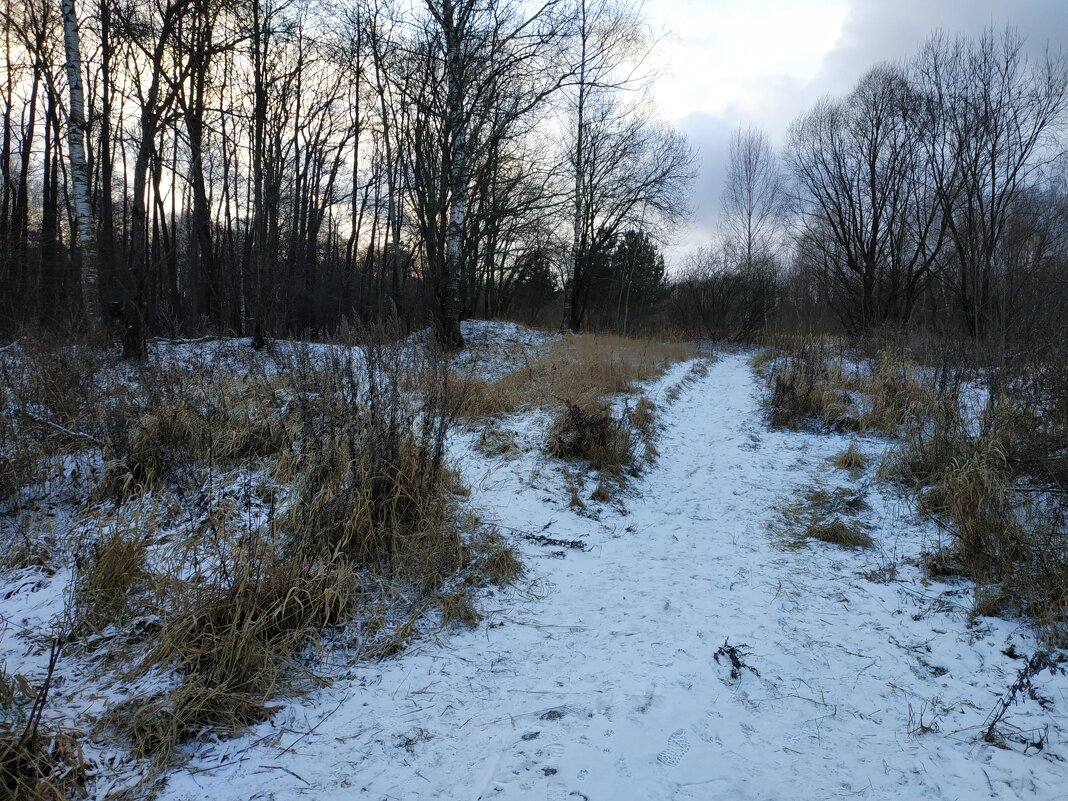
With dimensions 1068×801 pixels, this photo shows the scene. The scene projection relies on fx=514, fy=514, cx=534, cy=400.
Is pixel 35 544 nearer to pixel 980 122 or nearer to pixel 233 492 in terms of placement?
pixel 233 492

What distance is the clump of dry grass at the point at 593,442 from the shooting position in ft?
18.9

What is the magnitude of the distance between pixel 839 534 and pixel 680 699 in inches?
104

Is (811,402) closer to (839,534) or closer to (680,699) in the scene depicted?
(839,534)

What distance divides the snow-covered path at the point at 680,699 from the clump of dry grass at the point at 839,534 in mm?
119

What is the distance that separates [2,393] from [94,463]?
1.36m

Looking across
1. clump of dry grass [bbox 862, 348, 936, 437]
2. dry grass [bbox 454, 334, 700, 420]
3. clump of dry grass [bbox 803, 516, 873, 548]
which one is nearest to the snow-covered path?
clump of dry grass [bbox 803, 516, 873, 548]

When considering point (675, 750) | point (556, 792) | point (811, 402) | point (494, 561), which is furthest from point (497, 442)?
point (811, 402)

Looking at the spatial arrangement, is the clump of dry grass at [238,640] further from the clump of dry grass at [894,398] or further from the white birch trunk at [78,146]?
the white birch trunk at [78,146]

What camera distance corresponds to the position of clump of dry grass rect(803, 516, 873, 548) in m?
4.25

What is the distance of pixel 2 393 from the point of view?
4637 mm

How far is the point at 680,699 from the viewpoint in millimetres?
2504

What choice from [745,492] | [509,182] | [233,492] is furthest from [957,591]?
[509,182]

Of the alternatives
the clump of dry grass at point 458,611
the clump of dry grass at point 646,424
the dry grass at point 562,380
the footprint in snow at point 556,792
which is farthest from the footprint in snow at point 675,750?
the clump of dry grass at point 646,424

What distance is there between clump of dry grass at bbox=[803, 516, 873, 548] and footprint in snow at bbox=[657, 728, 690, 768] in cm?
275
